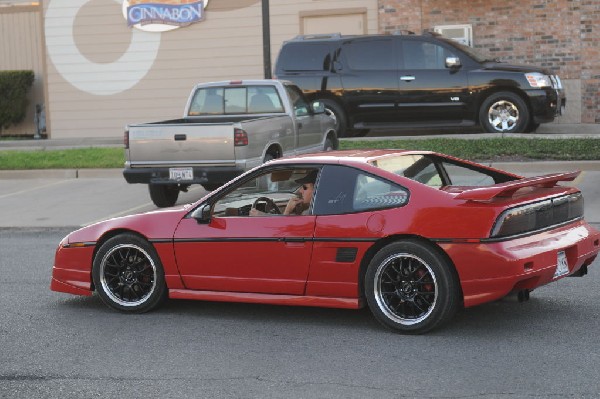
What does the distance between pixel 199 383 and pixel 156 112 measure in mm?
19933

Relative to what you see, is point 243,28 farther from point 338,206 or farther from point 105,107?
point 338,206

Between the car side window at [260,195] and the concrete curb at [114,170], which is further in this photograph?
the concrete curb at [114,170]

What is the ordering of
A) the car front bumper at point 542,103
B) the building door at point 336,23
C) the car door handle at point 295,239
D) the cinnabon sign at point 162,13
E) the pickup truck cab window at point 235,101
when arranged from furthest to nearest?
the cinnabon sign at point 162,13
the building door at point 336,23
the car front bumper at point 542,103
the pickup truck cab window at point 235,101
the car door handle at point 295,239

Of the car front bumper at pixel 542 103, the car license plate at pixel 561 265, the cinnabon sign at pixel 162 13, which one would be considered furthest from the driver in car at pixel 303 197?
the cinnabon sign at pixel 162 13

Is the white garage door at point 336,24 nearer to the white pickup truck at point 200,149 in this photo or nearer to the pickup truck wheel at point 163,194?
the white pickup truck at point 200,149

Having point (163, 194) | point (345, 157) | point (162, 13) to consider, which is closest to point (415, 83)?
point (163, 194)

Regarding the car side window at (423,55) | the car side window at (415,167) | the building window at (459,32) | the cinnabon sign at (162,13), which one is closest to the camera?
the car side window at (415,167)

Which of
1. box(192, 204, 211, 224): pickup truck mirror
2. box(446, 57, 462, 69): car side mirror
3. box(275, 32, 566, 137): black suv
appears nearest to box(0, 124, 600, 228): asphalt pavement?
box(275, 32, 566, 137): black suv

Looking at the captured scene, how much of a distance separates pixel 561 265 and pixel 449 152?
1052 cm

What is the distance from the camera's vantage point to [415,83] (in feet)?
66.3

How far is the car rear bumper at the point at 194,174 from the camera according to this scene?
13758 millimetres

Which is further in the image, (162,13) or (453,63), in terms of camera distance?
(162,13)

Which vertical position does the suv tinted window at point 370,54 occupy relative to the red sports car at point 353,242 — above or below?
above

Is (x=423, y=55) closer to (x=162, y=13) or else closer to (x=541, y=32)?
(x=541, y=32)
